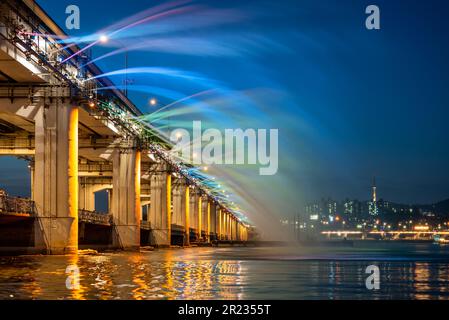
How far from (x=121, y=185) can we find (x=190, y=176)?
53.6m

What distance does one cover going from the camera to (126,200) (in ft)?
252

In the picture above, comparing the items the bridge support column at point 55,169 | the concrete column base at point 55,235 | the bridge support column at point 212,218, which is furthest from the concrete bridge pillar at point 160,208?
the bridge support column at point 212,218

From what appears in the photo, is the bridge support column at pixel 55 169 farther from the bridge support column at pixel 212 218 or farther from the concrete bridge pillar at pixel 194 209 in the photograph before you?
the bridge support column at pixel 212 218

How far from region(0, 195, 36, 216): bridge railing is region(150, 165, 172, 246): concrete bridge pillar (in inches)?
1866

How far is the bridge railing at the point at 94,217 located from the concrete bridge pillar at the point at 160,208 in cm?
2246

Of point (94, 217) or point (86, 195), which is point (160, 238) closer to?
point (86, 195)

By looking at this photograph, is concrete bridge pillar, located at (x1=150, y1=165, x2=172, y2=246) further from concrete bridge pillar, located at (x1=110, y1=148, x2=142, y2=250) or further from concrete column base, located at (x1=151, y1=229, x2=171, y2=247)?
concrete bridge pillar, located at (x1=110, y1=148, x2=142, y2=250)

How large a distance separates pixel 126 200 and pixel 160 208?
2248 centimetres

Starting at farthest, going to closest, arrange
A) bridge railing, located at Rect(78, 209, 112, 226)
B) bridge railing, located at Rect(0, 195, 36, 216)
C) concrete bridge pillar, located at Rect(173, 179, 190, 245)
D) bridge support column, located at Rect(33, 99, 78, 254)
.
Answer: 1. concrete bridge pillar, located at Rect(173, 179, 190, 245)
2. bridge railing, located at Rect(78, 209, 112, 226)
3. bridge support column, located at Rect(33, 99, 78, 254)
4. bridge railing, located at Rect(0, 195, 36, 216)

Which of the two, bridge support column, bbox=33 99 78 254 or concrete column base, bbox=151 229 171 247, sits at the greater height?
bridge support column, bbox=33 99 78 254

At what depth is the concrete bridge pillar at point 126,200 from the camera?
248 feet

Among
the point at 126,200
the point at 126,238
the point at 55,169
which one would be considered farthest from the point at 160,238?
the point at 55,169

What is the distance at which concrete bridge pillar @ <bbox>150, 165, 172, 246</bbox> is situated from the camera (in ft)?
321

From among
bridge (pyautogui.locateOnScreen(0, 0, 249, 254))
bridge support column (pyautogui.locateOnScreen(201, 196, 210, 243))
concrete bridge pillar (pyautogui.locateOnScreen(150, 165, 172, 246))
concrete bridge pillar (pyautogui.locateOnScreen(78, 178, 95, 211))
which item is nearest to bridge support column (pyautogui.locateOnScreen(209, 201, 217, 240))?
bridge support column (pyautogui.locateOnScreen(201, 196, 210, 243))
